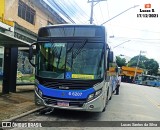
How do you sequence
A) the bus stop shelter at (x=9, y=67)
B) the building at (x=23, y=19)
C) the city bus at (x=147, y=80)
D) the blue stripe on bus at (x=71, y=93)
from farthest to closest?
the city bus at (x=147, y=80), the building at (x=23, y=19), the bus stop shelter at (x=9, y=67), the blue stripe on bus at (x=71, y=93)

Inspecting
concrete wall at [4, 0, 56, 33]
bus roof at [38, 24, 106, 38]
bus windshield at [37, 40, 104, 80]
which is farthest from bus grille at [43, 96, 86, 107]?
concrete wall at [4, 0, 56, 33]

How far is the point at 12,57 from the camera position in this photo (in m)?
16.2

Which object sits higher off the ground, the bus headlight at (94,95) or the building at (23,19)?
the building at (23,19)

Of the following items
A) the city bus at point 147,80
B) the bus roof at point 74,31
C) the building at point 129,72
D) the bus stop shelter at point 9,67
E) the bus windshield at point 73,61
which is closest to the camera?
the bus windshield at point 73,61

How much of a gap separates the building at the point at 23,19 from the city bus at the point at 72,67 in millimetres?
7592

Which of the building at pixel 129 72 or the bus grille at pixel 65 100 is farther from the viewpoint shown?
the building at pixel 129 72

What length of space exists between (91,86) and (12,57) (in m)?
7.35

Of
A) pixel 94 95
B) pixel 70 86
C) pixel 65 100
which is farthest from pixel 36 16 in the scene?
pixel 94 95

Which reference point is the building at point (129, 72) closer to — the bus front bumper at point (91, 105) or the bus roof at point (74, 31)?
the bus roof at point (74, 31)

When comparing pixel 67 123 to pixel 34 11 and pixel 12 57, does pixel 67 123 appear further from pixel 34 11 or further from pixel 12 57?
pixel 34 11

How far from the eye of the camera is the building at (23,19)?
19438 millimetres

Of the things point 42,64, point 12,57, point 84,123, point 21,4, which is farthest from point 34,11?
point 84,123

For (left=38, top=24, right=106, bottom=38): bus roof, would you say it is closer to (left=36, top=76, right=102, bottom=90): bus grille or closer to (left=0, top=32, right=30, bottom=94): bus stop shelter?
(left=36, top=76, right=102, bottom=90): bus grille

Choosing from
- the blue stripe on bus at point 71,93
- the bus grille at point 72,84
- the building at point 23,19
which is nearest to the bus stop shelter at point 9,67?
the building at point 23,19
